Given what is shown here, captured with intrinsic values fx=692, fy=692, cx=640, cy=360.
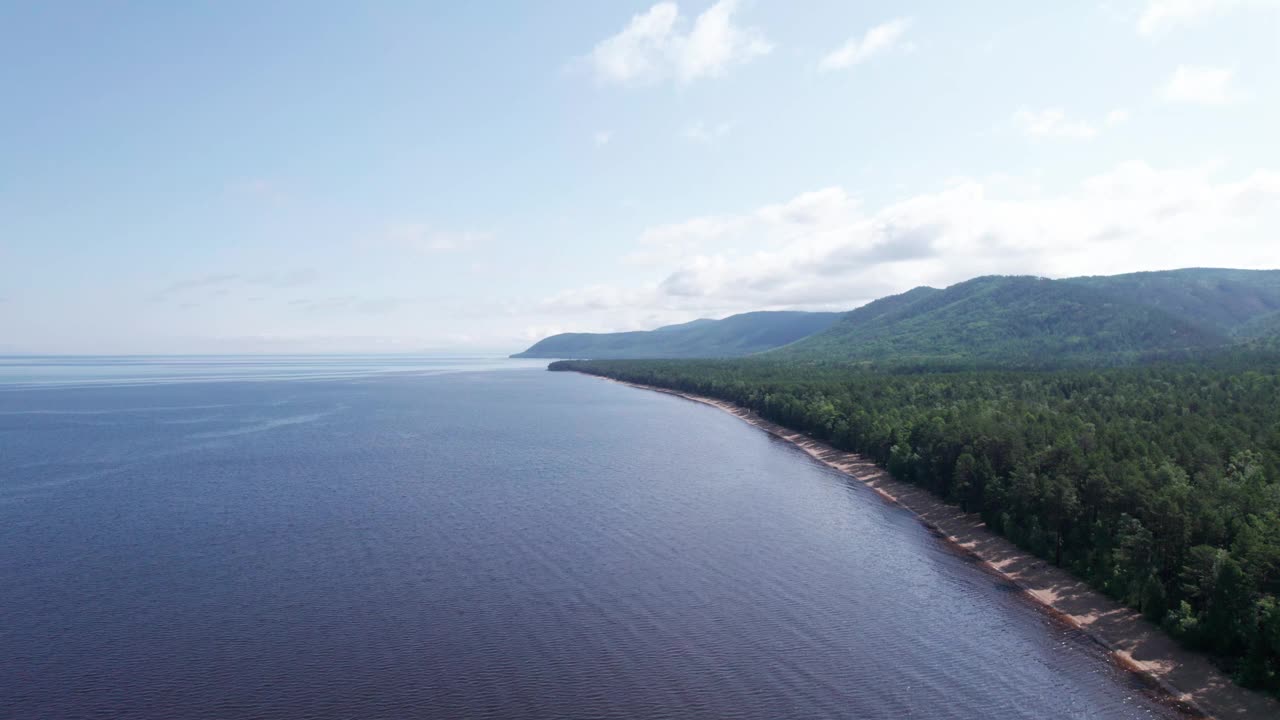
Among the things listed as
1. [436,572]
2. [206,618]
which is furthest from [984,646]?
[206,618]

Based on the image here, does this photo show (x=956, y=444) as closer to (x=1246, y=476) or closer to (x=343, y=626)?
(x=1246, y=476)

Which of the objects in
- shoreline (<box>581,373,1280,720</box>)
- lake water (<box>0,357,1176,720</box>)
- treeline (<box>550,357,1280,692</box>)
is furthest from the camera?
treeline (<box>550,357,1280,692</box>)

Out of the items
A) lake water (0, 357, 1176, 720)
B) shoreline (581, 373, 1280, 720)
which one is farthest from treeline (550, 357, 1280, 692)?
lake water (0, 357, 1176, 720)

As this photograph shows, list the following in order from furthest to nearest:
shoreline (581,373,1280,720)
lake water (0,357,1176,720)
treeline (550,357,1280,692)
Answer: treeline (550,357,1280,692) < lake water (0,357,1176,720) < shoreline (581,373,1280,720)

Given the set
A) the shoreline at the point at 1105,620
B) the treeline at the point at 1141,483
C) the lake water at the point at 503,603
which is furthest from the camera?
the treeline at the point at 1141,483

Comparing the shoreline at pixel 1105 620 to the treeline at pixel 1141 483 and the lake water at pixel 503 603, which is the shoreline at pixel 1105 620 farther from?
the lake water at pixel 503 603

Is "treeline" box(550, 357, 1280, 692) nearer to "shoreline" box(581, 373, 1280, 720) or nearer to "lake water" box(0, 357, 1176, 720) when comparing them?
"shoreline" box(581, 373, 1280, 720)

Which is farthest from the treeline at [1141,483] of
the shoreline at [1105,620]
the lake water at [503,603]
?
the lake water at [503,603]
